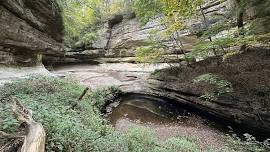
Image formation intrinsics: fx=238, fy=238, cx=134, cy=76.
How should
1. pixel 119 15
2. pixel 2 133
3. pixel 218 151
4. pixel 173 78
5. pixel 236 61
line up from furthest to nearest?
pixel 119 15, pixel 173 78, pixel 236 61, pixel 218 151, pixel 2 133

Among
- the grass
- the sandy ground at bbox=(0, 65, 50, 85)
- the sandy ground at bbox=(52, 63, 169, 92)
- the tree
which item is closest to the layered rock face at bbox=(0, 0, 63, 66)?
the sandy ground at bbox=(0, 65, 50, 85)

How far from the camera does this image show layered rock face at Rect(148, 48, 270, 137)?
984 cm

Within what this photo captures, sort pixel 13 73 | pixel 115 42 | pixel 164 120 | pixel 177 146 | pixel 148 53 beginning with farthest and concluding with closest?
1. pixel 115 42
2. pixel 148 53
3. pixel 13 73
4. pixel 164 120
5. pixel 177 146

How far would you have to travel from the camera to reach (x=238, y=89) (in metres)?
10.7

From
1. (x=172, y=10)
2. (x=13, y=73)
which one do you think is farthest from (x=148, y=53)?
(x=13, y=73)

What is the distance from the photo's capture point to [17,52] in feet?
48.9

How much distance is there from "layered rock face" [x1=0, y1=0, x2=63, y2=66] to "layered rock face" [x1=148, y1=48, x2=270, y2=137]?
9106 mm

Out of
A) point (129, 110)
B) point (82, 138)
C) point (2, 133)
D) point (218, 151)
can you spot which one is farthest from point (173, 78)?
point (2, 133)

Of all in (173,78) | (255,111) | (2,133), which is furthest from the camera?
(173,78)

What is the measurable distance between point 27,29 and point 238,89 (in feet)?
39.3

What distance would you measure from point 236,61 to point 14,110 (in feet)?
35.4

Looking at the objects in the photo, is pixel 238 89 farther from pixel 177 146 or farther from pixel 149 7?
pixel 149 7

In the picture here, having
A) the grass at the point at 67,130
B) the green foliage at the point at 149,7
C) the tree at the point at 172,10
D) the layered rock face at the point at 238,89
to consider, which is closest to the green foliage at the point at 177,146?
the grass at the point at 67,130

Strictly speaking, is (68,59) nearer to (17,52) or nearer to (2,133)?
(17,52)
